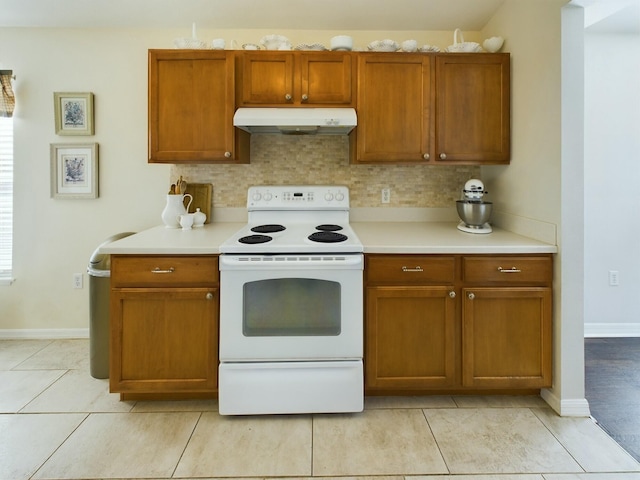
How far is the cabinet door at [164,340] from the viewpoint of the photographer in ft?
7.27

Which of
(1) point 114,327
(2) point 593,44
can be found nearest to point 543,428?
(1) point 114,327

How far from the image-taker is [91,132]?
3057 mm

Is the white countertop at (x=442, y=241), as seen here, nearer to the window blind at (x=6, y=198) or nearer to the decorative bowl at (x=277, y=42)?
the decorative bowl at (x=277, y=42)

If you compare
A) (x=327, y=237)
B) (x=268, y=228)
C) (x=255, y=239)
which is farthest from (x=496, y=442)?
(x=268, y=228)

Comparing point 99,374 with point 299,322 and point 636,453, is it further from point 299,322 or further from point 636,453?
point 636,453

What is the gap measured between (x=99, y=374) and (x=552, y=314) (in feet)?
8.75

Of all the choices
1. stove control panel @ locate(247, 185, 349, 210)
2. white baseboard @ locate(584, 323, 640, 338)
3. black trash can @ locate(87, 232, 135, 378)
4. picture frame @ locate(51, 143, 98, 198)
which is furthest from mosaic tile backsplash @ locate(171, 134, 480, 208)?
white baseboard @ locate(584, 323, 640, 338)

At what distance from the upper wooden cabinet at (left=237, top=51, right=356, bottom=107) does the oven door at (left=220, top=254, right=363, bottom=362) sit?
3.57 feet

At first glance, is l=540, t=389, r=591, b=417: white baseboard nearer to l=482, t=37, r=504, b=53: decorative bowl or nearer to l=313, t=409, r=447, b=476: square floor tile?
l=313, t=409, r=447, b=476: square floor tile

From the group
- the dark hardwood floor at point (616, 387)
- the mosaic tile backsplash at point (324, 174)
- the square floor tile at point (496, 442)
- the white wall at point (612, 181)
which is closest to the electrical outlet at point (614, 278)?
the white wall at point (612, 181)

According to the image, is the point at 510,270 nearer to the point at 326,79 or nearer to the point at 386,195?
the point at 386,195

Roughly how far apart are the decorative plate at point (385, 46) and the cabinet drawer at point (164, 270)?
1678 mm

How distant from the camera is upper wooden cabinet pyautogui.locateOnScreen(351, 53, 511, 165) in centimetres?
265

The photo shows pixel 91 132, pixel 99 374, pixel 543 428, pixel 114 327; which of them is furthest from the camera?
pixel 91 132
